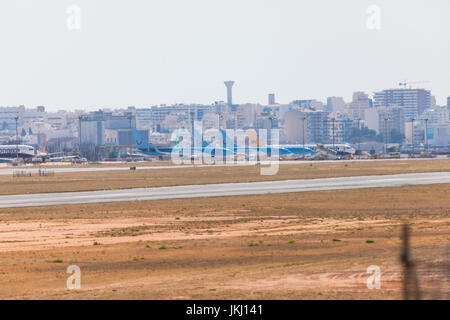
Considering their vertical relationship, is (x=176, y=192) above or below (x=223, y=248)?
below

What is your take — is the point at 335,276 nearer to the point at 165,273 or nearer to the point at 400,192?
the point at 165,273

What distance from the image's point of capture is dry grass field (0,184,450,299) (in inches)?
968

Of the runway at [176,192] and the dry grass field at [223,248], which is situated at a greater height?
the dry grass field at [223,248]

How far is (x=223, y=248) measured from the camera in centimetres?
3378

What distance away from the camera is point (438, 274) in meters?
25.8

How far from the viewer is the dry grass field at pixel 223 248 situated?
24578 mm

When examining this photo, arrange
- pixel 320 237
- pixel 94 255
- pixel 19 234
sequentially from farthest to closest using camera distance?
pixel 19 234 → pixel 320 237 → pixel 94 255

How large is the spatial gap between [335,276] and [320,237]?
424 inches

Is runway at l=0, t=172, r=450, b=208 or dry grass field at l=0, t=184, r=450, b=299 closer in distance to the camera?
dry grass field at l=0, t=184, r=450, b=299

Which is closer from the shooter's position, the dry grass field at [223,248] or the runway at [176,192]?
the dry grass field at [223,248]

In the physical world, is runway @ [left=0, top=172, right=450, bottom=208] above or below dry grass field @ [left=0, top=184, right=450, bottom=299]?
below

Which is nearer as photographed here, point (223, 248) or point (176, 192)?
point (223, 248)

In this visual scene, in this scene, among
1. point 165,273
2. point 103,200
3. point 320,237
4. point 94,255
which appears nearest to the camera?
point 165,273
